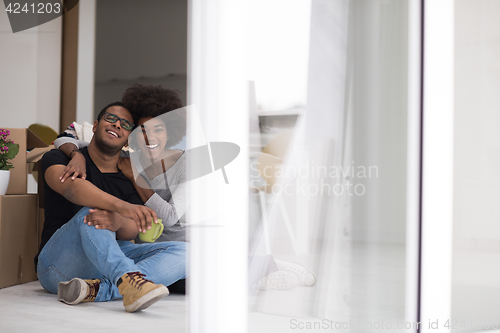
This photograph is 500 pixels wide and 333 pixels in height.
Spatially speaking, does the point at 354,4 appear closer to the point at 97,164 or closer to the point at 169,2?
the point at 97,164

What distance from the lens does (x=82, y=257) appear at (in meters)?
1.36

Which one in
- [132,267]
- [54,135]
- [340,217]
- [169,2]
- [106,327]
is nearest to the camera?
Answer: [340,217]

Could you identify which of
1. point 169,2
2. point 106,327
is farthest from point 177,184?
point 169,2

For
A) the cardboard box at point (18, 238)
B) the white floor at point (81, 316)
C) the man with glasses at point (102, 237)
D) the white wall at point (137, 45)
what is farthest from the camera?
the white wall at point (137, 45)

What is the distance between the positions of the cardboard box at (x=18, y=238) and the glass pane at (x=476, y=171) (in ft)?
4.87

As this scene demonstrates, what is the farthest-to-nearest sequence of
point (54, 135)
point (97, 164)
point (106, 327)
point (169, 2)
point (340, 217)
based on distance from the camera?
point (169, 2) → point (54, 135) → point (97, 164) → point (106, 327) → point (340, 217)

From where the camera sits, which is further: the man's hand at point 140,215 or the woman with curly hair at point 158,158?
the woman with curly hair at point 158,158

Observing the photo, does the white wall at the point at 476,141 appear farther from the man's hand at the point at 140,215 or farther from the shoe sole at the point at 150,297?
the man's hand at the point at 140,215

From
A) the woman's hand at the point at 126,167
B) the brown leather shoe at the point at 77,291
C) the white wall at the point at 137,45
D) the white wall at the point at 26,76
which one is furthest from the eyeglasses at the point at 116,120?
the white wall at the point at 26,76

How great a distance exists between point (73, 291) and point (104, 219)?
0.23m

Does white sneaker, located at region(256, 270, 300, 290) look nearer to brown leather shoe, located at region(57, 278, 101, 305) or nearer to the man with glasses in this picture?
the man with glasses

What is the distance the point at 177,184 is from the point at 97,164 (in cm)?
36

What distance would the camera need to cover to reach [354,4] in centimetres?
90

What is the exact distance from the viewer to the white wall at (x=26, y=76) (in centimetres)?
372
